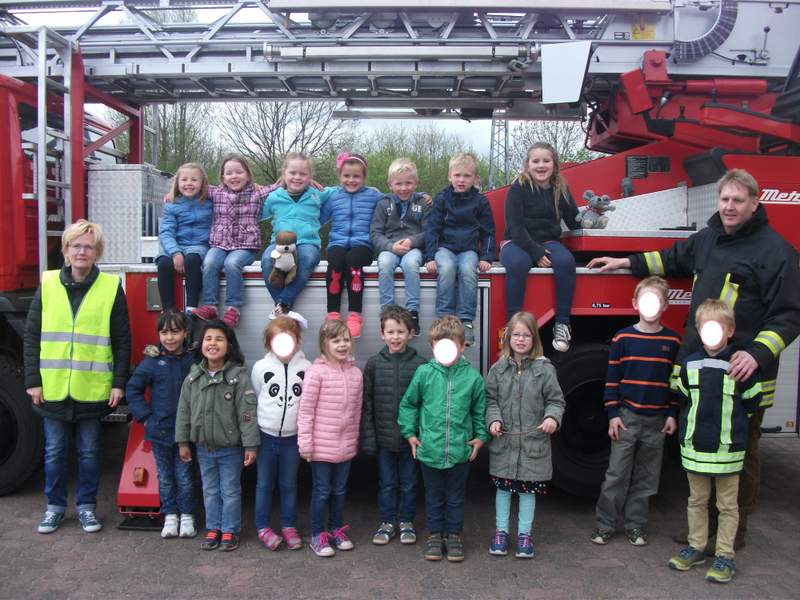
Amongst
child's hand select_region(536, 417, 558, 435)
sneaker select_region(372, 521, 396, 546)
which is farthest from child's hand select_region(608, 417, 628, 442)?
sneaker select_region(372, 521, 396, 546)

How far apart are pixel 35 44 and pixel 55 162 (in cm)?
85

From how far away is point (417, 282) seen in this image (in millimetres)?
4441

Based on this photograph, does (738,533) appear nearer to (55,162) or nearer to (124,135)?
(55,162)

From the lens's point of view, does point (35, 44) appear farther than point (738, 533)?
Yes

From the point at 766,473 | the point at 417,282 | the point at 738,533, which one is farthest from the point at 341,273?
the point at 766,473

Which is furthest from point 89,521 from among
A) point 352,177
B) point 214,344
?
point 352,177

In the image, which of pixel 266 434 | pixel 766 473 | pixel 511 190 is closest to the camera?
pixel 266 434

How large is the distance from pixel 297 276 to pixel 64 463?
1860 millimetres

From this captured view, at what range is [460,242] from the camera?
14.9ft

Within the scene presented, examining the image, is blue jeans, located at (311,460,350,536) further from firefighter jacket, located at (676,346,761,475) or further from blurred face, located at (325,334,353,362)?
firefighter jacket, located at (676,346,761,475)

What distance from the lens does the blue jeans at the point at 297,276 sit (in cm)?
445

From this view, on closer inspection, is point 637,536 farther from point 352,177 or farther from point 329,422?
point 352,177

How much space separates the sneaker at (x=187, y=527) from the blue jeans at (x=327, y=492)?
754mm

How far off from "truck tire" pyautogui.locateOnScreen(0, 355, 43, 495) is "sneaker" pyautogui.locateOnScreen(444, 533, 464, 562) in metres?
2.84
